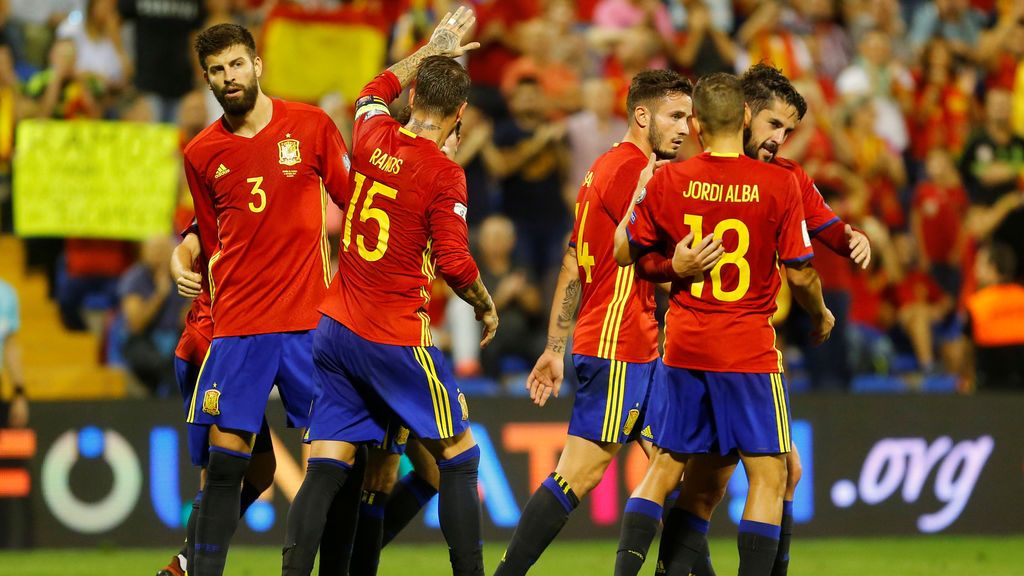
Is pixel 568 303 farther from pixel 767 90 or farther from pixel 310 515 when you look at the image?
pixel 310 515

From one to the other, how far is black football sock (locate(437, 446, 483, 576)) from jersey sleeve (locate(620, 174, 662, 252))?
1186 mm

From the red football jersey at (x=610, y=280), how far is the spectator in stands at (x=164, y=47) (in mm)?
6710

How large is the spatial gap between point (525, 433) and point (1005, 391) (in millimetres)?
3777

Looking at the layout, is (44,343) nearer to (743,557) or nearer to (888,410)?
(888,410)

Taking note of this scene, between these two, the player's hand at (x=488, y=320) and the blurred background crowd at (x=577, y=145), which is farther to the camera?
the blurred background crowd at (x=577, y=145)

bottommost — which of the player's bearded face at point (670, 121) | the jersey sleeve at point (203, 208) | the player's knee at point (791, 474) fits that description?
the player's knee at point (791, 474)

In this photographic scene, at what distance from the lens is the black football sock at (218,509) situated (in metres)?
6.54

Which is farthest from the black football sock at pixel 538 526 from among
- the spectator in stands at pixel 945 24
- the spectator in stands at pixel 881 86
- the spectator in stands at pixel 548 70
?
the spectator in stands at pixel 945 24

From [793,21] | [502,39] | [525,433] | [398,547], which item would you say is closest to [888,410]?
[525,433]

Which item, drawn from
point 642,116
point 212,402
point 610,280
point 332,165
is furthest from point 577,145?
point 212,402

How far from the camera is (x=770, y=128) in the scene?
6582 millimetres

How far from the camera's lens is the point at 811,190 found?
648 cm

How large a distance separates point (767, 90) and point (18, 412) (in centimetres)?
620

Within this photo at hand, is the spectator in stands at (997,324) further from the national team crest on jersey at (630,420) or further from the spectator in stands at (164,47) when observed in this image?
the spectator in stands at (164,47)
